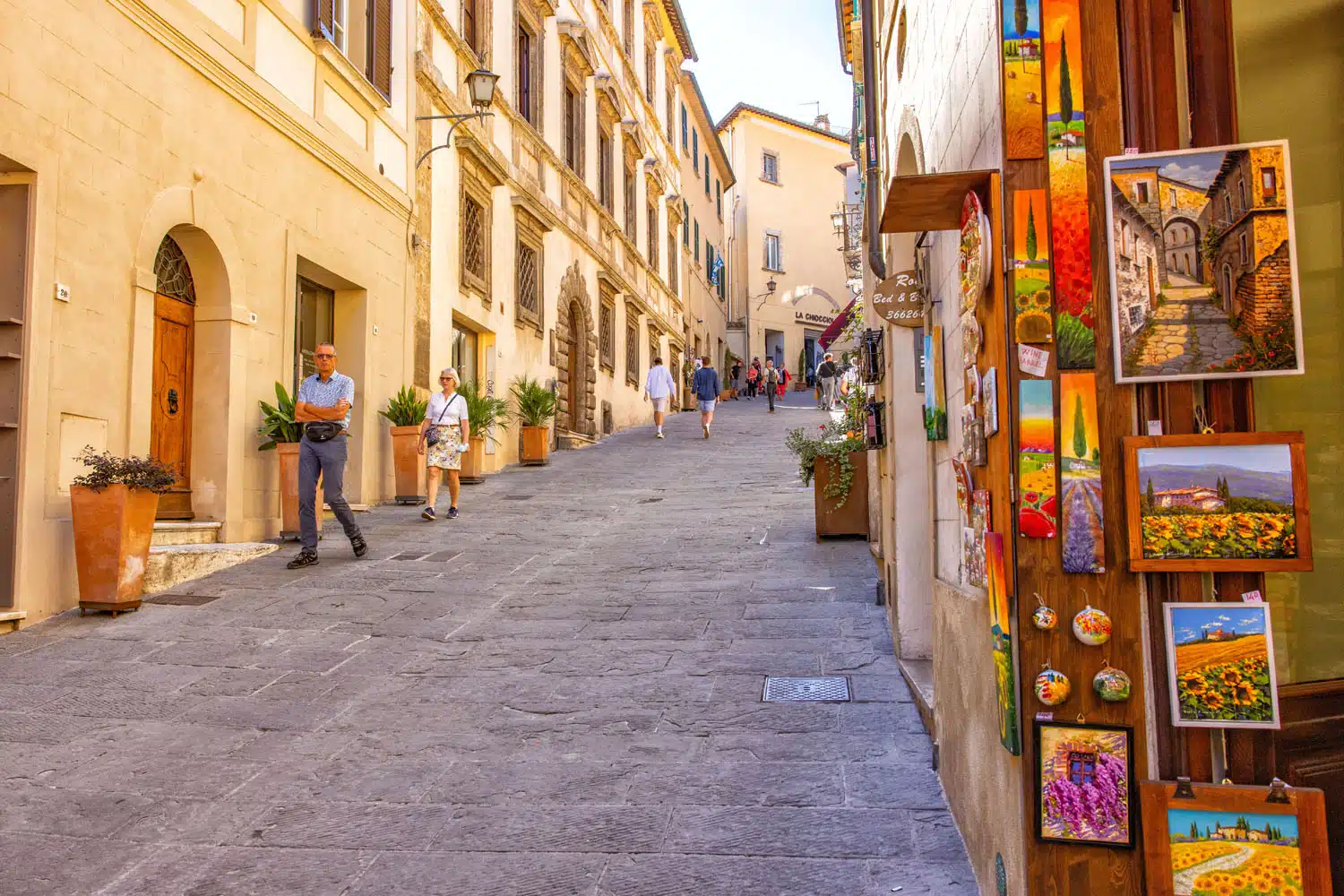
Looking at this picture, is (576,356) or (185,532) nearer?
(185,532)

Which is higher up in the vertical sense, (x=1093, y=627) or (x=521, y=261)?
(x=521, y=261)

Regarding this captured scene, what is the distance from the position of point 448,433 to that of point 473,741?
683 centimetres

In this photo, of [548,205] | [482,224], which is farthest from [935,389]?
[548,205]

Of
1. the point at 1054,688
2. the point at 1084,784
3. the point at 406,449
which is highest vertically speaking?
the point at 406,449

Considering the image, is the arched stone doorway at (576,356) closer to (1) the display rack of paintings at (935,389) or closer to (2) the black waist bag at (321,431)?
(2) the black waist bag at (321,431)

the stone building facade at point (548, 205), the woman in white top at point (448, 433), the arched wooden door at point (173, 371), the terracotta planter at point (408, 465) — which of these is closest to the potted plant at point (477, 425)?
the stone building facade at point (548, 205)

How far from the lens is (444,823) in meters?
3.88

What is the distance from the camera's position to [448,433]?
37.0 feet

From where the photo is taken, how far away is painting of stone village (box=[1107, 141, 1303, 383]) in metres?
2.50

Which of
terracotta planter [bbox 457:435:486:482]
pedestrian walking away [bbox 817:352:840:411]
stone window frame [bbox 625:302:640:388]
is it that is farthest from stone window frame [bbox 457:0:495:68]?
pedestrian walking away [bbox 817:352:840:411]

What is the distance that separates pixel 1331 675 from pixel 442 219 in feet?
41.7

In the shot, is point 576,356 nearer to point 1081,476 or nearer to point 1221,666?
point 1081,476

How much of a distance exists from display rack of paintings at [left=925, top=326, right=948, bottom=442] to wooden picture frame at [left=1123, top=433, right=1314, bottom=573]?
1.68m

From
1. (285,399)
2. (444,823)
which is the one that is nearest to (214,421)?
(285,399)
